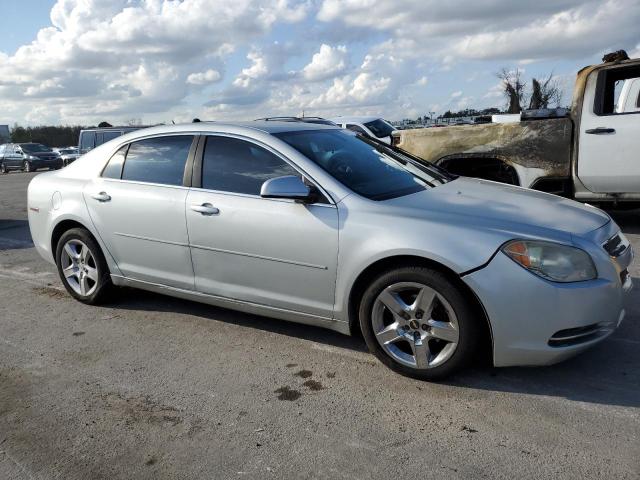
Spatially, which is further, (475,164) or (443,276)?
(475,164)

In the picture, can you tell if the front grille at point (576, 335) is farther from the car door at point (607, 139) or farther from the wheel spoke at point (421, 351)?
the car door at point (607, 139)

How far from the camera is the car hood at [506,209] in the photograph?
3139 mm

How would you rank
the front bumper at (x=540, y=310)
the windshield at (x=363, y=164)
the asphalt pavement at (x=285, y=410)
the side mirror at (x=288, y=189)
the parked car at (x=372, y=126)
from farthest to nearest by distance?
the parked car at (x=372, y=126) → the windshield at (x=363, y=164) → the side mirror at (x=288, y=189) → the front bumper at (x=540, y=310) → the asphalt pavement at (x=285, y=410)

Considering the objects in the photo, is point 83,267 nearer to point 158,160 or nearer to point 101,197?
point 101,197

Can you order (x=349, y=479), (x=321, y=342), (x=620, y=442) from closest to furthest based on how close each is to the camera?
1. (x=349, y=479)
2. (x=620, y=442)
3. (x=321, y=342)

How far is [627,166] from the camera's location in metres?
6.30

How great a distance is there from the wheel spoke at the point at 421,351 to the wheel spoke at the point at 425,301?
16 centimetres

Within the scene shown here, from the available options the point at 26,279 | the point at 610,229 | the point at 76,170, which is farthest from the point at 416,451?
the point at 26,279

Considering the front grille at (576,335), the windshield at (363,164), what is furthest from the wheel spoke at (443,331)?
the windshield at (363,164)

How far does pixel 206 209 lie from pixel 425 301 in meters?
1.68

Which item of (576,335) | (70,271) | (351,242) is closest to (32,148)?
(70,271)

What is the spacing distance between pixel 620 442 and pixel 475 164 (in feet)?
16.7

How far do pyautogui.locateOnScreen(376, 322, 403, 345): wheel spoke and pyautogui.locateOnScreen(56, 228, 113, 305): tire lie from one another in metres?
2.61

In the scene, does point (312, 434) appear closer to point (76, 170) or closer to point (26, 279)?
point (76, 170)
